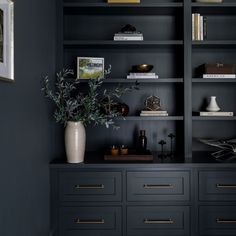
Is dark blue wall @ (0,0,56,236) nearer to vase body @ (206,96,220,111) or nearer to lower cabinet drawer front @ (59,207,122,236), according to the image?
lower cabinet drawer front @ (59,207,122,236)

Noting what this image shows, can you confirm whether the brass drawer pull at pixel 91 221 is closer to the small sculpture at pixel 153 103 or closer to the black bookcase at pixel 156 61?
the black bookcase at pixel 156 61

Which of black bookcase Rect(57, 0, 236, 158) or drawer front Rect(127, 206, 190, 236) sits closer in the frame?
drawer front Rect(127, 206, 190, 236)

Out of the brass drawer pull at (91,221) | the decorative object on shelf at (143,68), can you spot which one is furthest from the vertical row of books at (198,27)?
the brass drawer pull at (91,221)

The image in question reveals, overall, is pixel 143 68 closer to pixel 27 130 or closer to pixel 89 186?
pixel 89 186

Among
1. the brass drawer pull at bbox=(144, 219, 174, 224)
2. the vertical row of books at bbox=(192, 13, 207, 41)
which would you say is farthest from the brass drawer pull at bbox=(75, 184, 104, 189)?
the vertical row of books at bbox=(192, 13, 207, 41)

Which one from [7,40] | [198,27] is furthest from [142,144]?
[7,40]

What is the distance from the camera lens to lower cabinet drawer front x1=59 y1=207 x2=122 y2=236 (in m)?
2.38

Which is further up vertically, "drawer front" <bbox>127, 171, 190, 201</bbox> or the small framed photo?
the small framed photo

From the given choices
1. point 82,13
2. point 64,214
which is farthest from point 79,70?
point 64,214

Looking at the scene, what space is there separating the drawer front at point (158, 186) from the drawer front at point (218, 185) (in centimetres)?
13

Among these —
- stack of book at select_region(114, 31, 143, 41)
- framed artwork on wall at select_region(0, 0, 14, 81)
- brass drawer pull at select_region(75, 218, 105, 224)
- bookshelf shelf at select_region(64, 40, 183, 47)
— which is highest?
stack of book at select_region(114, 31, 143, 41)

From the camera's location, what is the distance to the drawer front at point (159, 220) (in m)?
2.38

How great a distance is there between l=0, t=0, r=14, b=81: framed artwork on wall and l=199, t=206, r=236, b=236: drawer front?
1733 millimetres

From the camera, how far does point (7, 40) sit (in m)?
1.44
